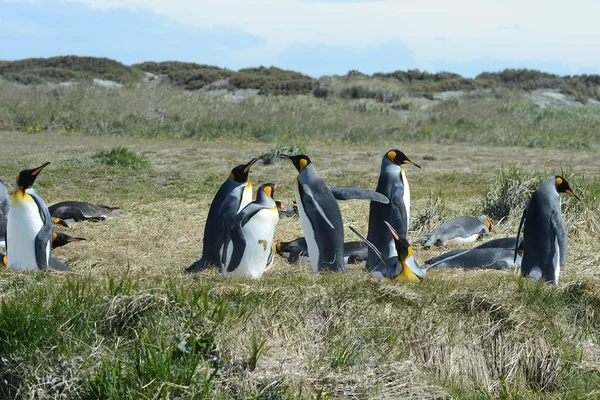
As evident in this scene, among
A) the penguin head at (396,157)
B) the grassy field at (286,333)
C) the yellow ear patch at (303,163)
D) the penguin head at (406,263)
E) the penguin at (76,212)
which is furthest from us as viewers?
the penguin at (76,212)

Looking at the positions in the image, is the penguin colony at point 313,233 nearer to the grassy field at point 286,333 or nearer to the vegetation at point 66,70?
the grassy field at point 286,333

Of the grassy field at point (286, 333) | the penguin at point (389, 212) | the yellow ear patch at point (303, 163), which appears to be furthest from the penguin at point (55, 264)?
the penguin at point (389, 212)

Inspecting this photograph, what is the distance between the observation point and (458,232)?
8.23m

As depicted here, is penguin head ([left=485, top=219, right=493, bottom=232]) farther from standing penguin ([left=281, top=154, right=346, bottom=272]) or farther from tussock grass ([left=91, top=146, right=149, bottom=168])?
tussock grass ([left=91, top=146, right=149, bottom=168])

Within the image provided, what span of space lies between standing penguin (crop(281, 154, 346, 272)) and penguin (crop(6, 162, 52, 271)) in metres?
1.93

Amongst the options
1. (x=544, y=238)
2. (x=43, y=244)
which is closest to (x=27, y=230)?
(x=43, y=244)

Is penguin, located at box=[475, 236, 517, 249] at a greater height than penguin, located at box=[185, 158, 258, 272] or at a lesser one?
lesser

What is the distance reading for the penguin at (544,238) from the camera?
631 centimetres

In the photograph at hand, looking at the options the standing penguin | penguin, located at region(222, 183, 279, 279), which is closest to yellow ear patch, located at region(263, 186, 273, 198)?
penguin, located at region(222, 183, 279, 279)

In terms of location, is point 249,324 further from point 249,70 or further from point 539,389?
point 249,70

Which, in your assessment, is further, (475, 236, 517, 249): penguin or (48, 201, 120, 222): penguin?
(48, 201, 120, 222): penguin

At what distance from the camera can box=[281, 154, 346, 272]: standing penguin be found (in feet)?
20.9

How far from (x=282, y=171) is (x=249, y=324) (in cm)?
902

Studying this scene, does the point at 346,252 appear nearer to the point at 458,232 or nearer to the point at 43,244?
the point at 458,232
